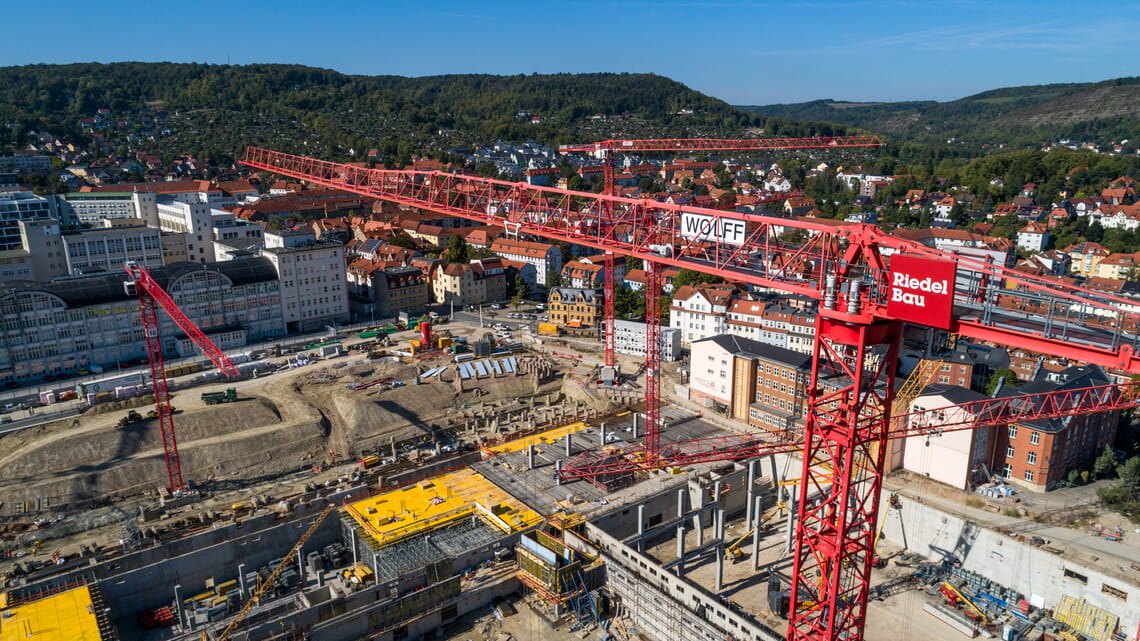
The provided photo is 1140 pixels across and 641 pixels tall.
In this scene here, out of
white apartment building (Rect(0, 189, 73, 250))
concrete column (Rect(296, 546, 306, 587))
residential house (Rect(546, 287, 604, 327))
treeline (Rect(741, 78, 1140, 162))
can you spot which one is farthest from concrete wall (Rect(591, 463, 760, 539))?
treeline (Rect(741, 78, 1140, 162))

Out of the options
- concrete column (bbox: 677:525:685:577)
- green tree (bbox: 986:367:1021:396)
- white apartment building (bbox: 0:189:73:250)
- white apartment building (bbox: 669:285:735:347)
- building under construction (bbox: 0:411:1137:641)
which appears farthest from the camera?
white apartment building (bbox: 0:189:73:250)

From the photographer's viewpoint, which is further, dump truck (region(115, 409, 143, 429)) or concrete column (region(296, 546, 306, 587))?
dump truck (region(115, 409, 143, 429))

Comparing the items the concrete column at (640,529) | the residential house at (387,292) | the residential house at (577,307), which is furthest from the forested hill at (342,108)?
the concrete column at (640,529)

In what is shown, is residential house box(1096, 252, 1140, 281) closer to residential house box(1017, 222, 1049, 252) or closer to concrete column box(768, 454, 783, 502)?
residential house box(1017, 222, 1049, 252)

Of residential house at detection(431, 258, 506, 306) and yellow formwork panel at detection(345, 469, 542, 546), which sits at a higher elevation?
residential house at detection(431, 258, 506, 306)

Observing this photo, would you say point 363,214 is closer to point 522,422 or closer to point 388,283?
point 388,283

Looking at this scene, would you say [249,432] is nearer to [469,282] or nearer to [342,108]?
[469,282]

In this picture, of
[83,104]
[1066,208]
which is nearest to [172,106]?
[83,104]

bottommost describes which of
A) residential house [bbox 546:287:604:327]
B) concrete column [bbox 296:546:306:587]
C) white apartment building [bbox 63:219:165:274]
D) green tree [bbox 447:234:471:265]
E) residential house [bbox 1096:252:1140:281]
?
concrete column [bbox 296:546:306:587]
